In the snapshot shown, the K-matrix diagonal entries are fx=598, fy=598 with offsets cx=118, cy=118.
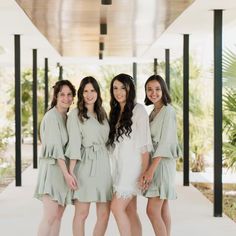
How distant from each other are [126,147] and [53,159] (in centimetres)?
56

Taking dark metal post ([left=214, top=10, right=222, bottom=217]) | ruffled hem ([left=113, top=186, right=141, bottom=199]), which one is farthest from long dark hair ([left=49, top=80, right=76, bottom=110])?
dark metal post ([left=214, top=10, right=222, bottom=217])

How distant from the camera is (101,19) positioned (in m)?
7.35

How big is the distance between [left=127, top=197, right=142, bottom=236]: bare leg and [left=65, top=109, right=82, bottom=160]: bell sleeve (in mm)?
625

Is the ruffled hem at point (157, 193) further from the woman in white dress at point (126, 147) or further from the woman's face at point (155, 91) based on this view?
the woman's face at point (155, 91)

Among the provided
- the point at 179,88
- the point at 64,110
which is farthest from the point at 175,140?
Answer: the point at 179,88

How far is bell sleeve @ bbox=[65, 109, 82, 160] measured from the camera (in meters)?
4.46

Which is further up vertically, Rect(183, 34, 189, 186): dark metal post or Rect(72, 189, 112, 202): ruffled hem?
Rect(183, 34, 189, 186): dark metal post

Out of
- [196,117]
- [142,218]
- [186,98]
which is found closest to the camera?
[142,218]

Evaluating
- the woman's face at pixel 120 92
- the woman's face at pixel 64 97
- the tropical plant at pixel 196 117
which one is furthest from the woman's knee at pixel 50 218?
the tropical plant at pixel 196 117

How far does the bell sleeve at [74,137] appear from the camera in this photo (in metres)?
4.46

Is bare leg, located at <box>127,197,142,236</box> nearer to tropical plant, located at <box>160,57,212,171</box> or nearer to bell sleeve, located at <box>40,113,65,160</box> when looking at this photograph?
bell sleeve, located at <box>40,113,65,160</box>

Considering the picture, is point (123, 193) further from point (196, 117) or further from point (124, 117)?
point (196, 117)

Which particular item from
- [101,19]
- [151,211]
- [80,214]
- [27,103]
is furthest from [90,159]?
[27,103]

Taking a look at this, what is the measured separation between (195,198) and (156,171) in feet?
11.4
